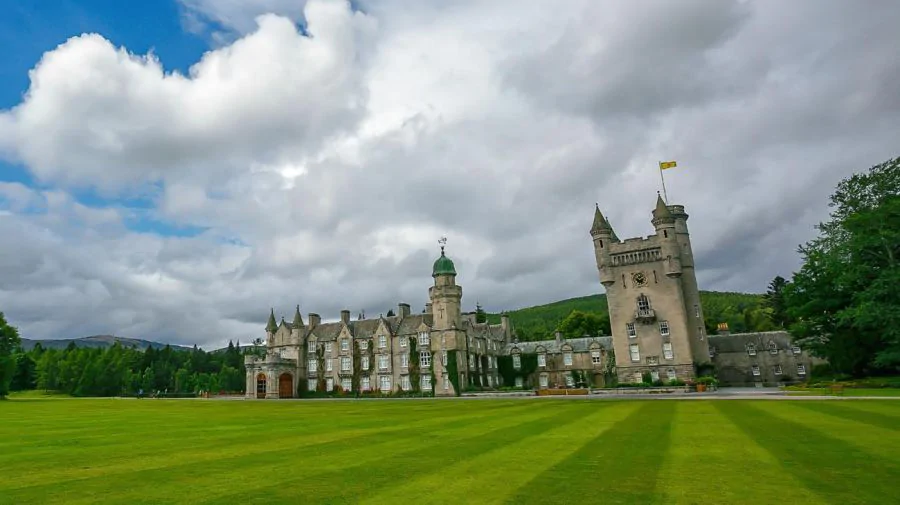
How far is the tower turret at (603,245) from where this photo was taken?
6531 cm

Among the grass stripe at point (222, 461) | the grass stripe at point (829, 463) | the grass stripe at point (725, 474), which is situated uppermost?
the grass stripe at point (222, 461)

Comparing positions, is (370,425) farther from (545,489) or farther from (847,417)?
(847,417)

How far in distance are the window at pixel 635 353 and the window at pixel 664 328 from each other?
3347 millimetres

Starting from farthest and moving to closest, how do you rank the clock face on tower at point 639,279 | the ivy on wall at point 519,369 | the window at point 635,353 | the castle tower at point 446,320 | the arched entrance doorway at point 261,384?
the ivy on wall at point 519,369
the arched entrance doorway at point 261,384
the castle tower at point 446,320
the clock face on tower at point 639,279
the window at point 635,353

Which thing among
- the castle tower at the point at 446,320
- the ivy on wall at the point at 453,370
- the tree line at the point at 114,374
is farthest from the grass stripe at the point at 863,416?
the tree line at the point at 114,374

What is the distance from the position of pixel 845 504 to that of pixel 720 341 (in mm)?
72891

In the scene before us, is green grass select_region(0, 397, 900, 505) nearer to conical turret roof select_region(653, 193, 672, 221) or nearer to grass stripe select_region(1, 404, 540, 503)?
grass stripe select_region(1, 404, 540, 503)

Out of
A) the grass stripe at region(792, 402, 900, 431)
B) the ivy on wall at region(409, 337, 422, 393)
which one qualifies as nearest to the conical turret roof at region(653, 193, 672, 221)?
→ the ivy on wall at region(409, 337, 422, 393)

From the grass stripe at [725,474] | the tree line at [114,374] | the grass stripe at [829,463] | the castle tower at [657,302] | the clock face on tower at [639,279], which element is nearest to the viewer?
the grass stripe at [725,474]

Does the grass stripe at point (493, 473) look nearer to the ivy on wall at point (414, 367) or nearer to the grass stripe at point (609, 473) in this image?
the grass stripe at point (609, 473)

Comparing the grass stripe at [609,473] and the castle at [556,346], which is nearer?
the grass stripe at [609,473]

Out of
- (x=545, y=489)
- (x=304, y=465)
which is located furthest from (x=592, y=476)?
(x=304, y=465)

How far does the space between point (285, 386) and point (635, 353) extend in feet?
156

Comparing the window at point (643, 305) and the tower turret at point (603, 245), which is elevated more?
the tower turret at point (603, 245)
